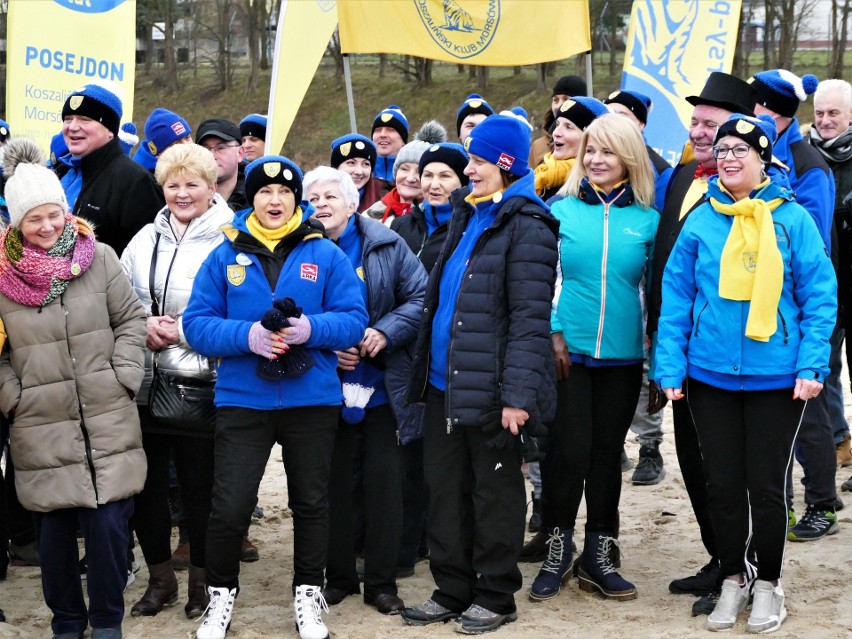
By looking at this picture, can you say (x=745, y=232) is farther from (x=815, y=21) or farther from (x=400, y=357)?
(x=815, y=21)

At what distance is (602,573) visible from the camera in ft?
17.6

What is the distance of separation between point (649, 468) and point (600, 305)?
2574 mm

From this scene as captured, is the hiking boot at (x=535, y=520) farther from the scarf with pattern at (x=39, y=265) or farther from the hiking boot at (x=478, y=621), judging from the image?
the scarf with pattern at (x=39, y=265)

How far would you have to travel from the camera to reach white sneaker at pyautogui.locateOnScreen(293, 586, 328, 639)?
4828mm

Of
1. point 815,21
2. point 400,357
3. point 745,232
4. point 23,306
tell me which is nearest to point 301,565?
point 400,357

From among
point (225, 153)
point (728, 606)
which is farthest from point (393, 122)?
point (728, 606)

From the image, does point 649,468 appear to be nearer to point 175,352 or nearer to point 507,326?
point 507,326

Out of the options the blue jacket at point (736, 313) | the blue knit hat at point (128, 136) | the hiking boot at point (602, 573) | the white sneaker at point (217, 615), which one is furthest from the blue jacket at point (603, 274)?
the blue knit hat at point (128, 136)

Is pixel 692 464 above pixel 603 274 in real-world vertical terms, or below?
below

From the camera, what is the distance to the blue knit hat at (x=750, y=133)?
4695 mm

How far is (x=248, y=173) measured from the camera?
4.89 meters

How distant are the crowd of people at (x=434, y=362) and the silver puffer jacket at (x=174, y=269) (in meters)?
0.01

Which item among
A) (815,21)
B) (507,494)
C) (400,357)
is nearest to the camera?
(507,494)

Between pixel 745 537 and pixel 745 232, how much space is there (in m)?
1.30
